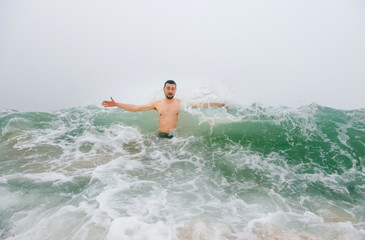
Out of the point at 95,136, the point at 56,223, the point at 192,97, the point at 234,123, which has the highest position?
the point at 192,97

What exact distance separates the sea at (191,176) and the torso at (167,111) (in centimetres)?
48

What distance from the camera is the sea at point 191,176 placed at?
10.1 feet

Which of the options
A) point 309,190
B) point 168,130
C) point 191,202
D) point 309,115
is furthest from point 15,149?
point 309,115

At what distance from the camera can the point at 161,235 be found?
2871 millimetres

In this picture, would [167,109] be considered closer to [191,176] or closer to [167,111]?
[167,111]

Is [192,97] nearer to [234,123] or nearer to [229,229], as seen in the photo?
[234,123]

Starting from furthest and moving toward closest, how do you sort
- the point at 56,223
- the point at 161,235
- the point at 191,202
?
1. the point at 191,202
2. the point at 56,223
3. the point at 161,235


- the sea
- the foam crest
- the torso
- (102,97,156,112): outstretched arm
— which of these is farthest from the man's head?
the foam crest

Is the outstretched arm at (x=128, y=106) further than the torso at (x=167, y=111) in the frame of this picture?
No

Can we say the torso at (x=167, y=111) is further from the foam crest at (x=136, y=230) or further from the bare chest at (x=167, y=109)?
the foam crest at (x=136, y=230)

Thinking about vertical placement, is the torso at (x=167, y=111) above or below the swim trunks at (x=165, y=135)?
above

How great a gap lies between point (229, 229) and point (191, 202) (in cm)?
88

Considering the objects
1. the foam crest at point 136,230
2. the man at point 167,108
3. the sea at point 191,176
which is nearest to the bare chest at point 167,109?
the man at point 167,108

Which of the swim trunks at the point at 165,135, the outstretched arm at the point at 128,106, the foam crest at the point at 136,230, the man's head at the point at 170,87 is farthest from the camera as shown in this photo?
the swim trunks at the point at 165,135
